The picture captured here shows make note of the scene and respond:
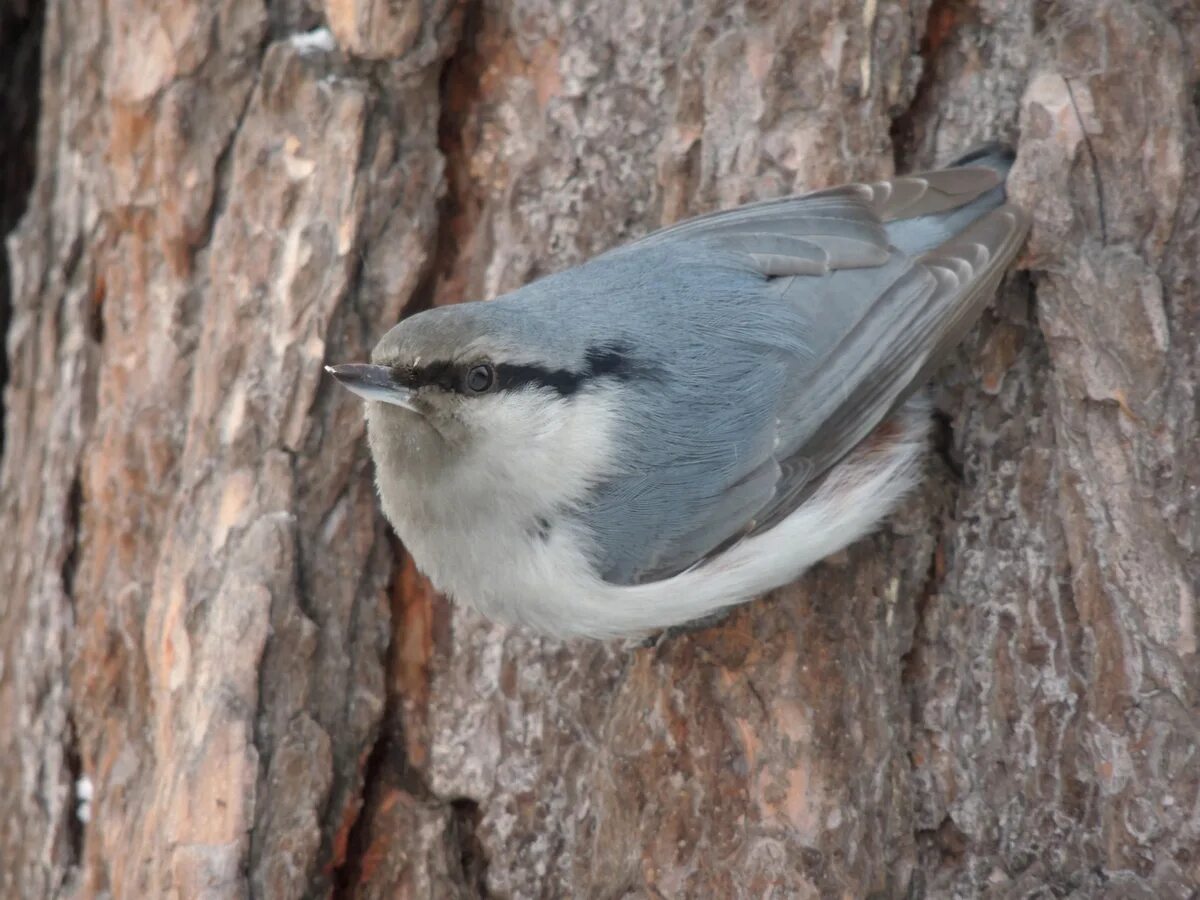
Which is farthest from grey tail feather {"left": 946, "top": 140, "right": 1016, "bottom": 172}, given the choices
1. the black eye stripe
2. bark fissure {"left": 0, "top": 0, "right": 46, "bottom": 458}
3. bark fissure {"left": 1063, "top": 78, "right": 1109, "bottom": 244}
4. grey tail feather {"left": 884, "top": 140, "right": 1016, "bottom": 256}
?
bark fissure {"left": 0, "top": 0, "right": 46, "bottom": 458}

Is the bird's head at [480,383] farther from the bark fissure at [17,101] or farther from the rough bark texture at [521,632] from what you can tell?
the bark fissure at [17,101]

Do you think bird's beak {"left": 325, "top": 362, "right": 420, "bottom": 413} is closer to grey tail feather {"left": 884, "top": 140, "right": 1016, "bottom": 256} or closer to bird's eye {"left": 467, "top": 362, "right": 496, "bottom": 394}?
bird's eye {"left": 467, "top": 362, "right": 496, "bottom": 394}

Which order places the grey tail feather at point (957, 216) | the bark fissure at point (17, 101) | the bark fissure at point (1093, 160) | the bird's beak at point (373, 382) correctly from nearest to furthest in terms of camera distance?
1. the bird's beak at point (373, 382)
2. the bark fissure at point (1093, 160)
3. the grey tail feather at point (957, 216)
4. the bark fissure at point (17, 101)

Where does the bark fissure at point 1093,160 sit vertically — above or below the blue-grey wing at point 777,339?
above

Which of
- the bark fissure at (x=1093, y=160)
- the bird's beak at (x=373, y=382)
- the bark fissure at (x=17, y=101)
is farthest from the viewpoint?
the bark fissure at (x=17, y=101)

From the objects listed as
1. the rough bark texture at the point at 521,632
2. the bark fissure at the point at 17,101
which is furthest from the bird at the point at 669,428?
the bark fissure at the point at 17,101

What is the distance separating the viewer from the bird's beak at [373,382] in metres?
2.21

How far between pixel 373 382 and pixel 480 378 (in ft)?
0.64

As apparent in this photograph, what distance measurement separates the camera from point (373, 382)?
223 cm

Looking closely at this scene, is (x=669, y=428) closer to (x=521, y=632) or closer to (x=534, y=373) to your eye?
(x=534, y=373)

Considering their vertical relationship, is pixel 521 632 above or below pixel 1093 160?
below

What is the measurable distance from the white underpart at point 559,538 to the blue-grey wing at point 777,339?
46 millimetres

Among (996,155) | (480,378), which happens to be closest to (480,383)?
(480,378)

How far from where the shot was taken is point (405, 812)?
2.52m
